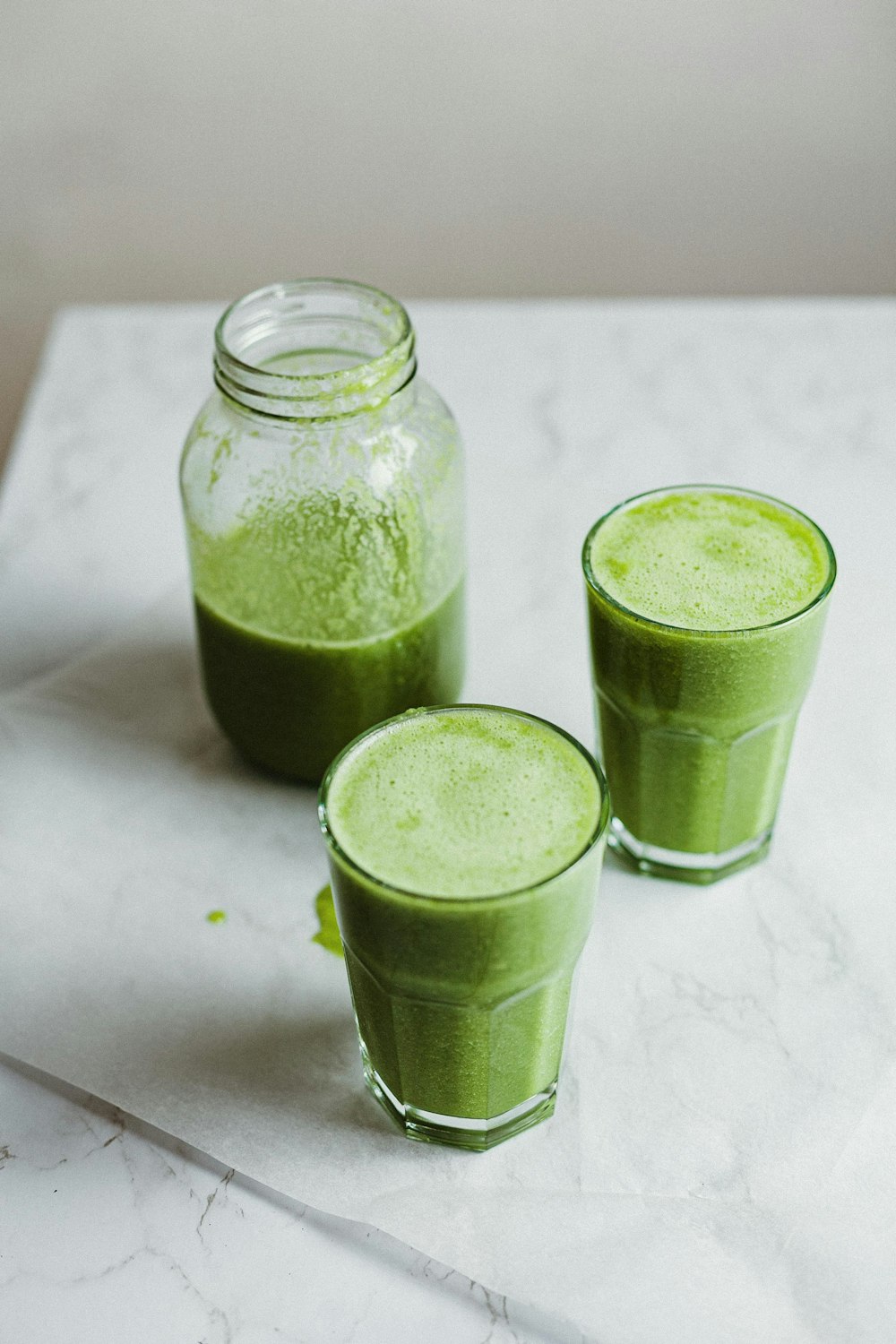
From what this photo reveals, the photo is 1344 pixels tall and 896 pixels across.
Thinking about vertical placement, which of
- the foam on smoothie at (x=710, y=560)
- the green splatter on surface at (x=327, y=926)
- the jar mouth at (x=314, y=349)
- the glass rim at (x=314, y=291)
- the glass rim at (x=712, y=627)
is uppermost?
the glass rim at (x=314, y=291)

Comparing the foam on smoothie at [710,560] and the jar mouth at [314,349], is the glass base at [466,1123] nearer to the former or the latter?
the foam on smoothie at [710,560]

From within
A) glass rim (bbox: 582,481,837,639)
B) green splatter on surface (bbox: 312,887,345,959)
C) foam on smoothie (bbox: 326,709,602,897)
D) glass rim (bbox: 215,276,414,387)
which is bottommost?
green splatter on surface (bbox: 312,887,345,959)

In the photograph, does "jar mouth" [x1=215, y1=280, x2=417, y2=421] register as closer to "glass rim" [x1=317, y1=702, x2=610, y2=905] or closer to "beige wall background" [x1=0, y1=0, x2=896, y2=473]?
"glass rim" [x1=317, y1=702, x2=610, y2=905]

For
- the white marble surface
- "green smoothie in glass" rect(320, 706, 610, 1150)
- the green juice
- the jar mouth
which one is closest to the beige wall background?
the white marble surface

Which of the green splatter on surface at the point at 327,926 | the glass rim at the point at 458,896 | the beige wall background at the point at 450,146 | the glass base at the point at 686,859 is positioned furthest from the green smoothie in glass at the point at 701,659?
the beige wall background at the point at 450,146

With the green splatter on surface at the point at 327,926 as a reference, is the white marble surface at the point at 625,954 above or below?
above

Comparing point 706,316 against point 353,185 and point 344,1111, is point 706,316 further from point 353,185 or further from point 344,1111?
point 344,1111

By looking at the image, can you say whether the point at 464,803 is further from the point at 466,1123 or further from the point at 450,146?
the point at 450,146

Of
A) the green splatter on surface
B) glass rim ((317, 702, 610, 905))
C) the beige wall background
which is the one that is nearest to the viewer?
glass rim ((317, 702, 610, 905))
